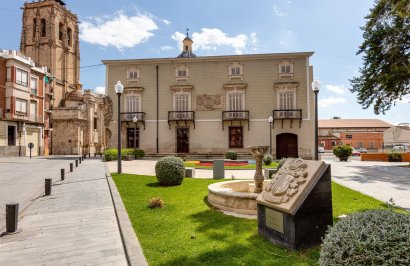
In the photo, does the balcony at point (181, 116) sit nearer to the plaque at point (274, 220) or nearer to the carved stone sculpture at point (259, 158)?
the carved stone sculpture at point (259, 158)

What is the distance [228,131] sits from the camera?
29.8 metres

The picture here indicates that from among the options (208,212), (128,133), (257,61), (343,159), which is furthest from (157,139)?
(208,212)

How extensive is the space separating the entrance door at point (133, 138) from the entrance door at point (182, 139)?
4643mm

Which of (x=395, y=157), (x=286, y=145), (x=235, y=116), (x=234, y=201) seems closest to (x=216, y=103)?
(x=235, y=116)

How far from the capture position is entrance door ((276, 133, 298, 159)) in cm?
2898

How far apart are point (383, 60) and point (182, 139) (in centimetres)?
1992

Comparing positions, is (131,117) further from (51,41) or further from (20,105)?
(51,41)

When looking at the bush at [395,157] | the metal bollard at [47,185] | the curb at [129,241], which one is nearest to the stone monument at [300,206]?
the curb at [129,241]

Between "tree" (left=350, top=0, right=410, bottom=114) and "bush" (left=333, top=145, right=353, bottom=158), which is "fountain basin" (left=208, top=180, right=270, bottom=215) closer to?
"tree" (left=350, top=0, right=410, bottom=114)

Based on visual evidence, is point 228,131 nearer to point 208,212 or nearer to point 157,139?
point 157,139

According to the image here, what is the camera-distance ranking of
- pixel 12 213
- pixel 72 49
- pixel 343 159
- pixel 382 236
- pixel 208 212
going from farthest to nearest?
pixel 72 49 < pixel 343 159 < pixel 208 212 < pixel 12 213 < pixel 382 236

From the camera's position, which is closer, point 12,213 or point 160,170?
point 12,213

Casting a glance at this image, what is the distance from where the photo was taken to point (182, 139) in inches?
1198

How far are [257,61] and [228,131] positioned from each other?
843 cm
